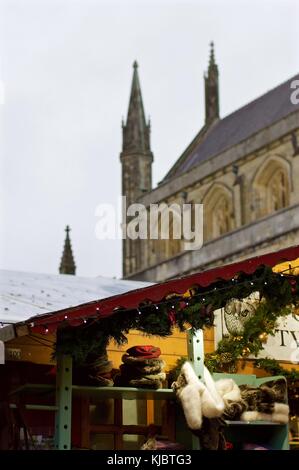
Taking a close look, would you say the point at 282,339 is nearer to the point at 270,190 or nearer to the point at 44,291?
the point at 44,291

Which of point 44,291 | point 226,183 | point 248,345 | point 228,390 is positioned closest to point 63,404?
point 228,390

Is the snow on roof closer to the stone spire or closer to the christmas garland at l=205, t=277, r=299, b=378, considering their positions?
the christmas garland at l=205, t=277, r=299, b=378

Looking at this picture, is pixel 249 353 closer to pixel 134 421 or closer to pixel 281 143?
pixel 134 421

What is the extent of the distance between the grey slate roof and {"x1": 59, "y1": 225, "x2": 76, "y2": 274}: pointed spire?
19.7 feet

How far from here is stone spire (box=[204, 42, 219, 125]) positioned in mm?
49959

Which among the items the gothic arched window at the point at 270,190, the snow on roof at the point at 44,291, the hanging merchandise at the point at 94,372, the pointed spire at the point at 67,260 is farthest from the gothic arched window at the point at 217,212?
the hanging merchandise at the point at 94,372

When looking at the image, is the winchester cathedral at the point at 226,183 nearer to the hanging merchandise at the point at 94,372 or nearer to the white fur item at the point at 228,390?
the hanging merchandise at the point at 94,372

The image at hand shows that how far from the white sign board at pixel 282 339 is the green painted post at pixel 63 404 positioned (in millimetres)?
2065

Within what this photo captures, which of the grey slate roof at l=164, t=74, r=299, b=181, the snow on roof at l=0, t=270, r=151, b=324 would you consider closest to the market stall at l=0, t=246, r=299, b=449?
the snow on roof at l=0, t=270, r=151, b=324

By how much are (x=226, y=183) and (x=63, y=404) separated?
109 feet

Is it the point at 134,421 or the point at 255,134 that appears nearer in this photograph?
the point at 134,421

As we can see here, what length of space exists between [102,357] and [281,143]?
29423 millimetres
